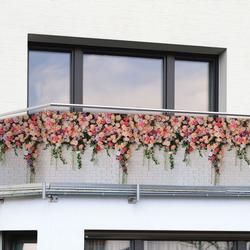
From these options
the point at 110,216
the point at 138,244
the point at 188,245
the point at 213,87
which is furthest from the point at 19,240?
the point at 213,87

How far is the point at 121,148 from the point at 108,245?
1344mm

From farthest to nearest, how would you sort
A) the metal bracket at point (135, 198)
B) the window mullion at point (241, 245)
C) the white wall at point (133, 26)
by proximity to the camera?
the white wall at point (133, 26) → the window mullion at point (241, 245) → the metal bracket at point (135, 198)

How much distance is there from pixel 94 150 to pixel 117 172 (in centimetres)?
44

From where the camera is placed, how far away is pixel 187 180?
38.6 feet

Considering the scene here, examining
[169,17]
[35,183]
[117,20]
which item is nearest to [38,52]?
[117,20]

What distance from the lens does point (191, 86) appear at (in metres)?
14.1

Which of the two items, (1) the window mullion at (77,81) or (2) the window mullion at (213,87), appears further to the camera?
(2) the window mullion at (213,87)

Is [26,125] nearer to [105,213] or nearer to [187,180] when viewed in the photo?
[105,213]

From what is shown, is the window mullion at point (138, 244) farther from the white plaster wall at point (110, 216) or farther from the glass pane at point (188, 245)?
the white plaster wall at point (110, 216)

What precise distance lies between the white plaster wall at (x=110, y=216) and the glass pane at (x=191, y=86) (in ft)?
8.78

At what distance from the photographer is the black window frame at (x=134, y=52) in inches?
524

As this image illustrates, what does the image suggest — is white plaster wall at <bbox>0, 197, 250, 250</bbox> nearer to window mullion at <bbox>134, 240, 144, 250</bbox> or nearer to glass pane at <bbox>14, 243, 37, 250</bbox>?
window mullion at <bbox>134, 240, 144, 250</bbox>

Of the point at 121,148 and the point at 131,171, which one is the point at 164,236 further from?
the point at 121,148

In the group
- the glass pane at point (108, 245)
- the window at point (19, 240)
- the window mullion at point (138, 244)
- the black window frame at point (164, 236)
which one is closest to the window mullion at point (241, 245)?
the black window frame at point (164, 236)
